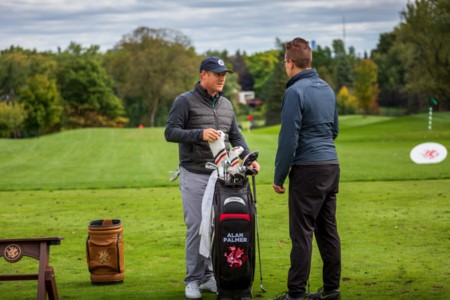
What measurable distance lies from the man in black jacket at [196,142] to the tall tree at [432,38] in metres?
43.0

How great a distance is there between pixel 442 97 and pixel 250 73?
144m

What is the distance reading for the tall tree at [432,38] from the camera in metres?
49.0

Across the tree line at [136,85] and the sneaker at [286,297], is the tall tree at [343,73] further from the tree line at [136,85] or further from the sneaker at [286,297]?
the sneaker at [286,297]

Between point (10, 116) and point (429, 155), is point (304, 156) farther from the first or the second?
point (10, 116)

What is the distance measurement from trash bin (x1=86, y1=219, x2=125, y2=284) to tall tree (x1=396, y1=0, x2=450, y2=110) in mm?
43138

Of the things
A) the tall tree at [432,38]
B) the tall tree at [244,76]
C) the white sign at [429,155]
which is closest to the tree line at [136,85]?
the tall tree at [432,38]

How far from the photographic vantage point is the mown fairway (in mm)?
8469

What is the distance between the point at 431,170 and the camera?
871 inches

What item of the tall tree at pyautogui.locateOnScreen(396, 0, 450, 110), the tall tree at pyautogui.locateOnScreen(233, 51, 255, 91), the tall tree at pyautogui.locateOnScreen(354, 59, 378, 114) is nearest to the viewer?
the tall tree at pyautogui.locateOnScreen(396, 0, 450, 110)

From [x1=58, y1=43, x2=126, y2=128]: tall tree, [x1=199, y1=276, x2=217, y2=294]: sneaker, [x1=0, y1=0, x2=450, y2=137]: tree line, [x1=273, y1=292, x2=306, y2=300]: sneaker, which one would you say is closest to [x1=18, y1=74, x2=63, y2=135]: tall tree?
[x1=0, y1=0, x2=450, y2=137]: tree line

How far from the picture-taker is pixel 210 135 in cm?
755

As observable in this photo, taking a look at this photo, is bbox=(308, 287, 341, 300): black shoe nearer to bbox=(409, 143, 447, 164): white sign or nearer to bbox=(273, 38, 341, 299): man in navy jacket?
bbox=(273, 38, 341, 299): man in navy jacket

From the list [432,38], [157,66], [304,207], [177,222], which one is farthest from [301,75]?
[157,66]

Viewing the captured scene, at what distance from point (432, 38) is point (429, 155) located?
2383 cm
